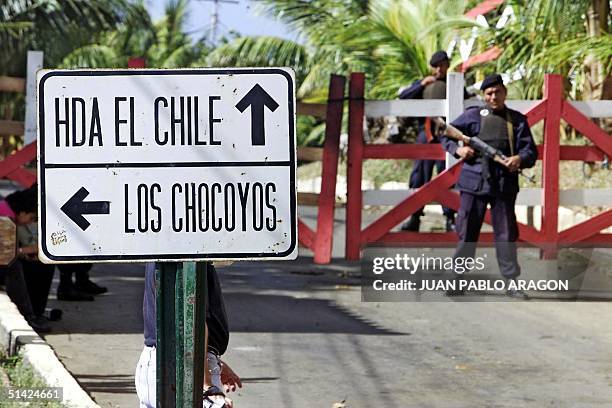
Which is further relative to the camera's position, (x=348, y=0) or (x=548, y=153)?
(x=348, y=0)

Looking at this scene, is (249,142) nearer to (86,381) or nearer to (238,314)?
(86,381)

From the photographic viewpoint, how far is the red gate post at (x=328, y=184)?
1311cm

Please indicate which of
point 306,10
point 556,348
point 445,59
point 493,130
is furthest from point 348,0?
point 556,348

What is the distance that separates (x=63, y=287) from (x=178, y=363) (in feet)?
23.8

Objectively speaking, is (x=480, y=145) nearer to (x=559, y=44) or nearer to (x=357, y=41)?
(x=559, y=44)

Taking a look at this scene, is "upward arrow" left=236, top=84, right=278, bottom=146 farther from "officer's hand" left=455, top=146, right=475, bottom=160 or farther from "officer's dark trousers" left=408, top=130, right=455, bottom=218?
"officer's dark trousers" left=408, top=130, right=455, bottom=218

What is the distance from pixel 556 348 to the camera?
29.6 ft

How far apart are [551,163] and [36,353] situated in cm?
694

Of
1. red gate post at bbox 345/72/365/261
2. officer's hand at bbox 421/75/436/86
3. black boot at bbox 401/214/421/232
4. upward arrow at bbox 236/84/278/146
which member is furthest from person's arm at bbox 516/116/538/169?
upward arrow at bbox 236/84/278/146

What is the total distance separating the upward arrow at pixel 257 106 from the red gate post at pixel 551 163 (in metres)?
9.73

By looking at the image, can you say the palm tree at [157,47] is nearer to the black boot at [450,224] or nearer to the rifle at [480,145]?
the black boot at [450,224]

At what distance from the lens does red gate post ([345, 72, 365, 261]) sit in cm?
1309

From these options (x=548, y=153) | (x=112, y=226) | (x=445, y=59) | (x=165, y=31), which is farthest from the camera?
(x=165, y=31)

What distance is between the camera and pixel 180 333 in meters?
3.69
